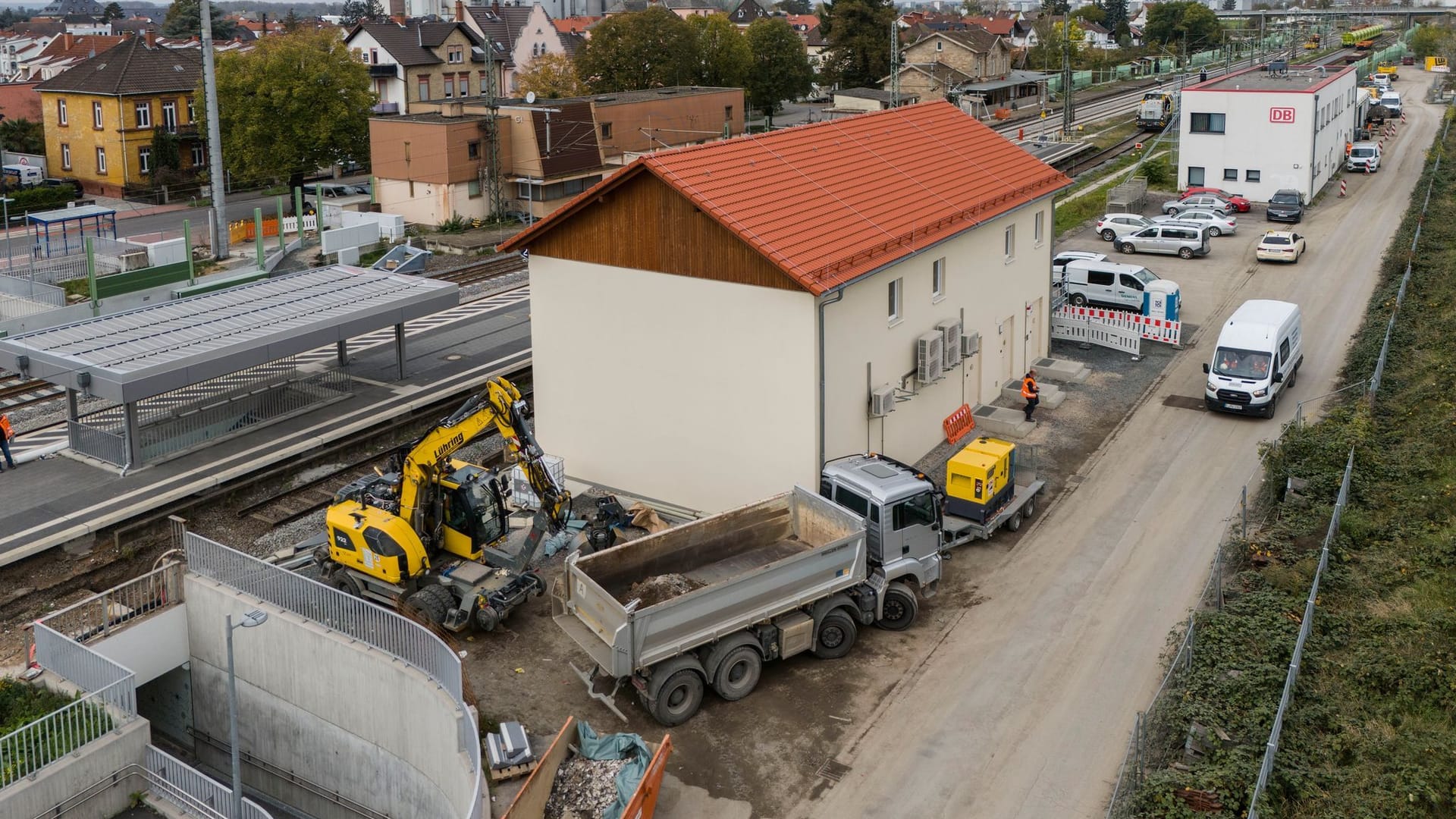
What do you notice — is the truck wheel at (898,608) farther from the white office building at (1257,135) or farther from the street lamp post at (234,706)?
the white office building at (1257,135)

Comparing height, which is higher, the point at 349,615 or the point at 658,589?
the point at 658,589

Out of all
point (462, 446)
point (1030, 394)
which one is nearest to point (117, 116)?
point (462, 446)

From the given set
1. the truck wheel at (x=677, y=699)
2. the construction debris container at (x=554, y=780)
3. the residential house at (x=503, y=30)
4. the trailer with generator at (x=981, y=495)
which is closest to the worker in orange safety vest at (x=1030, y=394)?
the trailer with generator at (x=981, y=495)

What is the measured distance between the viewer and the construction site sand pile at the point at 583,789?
16.5m

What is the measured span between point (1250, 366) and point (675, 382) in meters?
14.3

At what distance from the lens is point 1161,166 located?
2399 inches

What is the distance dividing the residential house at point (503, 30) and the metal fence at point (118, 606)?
7582cm

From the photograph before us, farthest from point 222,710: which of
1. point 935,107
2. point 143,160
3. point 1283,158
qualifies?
point 143,160

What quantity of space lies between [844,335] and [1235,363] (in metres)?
11.7

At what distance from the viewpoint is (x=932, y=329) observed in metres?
27.3

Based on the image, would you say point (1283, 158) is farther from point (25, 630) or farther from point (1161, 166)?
point (25, 630)

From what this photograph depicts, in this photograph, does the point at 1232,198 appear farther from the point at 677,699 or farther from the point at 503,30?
the point at 503,30

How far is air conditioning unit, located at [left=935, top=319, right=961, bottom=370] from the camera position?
2747 cm

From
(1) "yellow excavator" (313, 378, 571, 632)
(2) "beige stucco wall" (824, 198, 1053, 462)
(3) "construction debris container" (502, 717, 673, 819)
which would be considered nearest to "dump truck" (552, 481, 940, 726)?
(3) "construction debris container" (502, 717, 673, 819)
